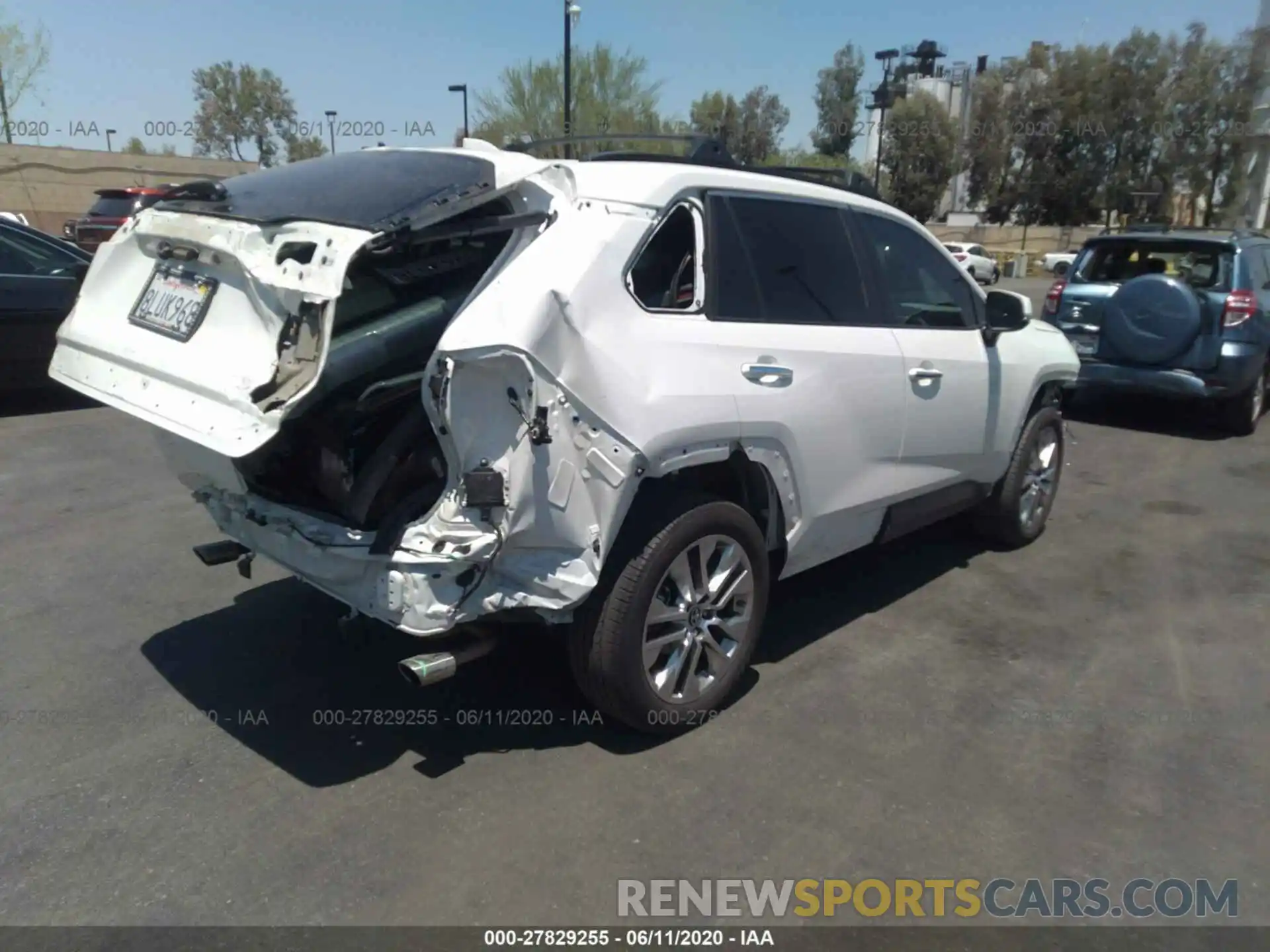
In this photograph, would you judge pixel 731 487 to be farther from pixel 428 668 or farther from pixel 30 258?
pixel 30 258

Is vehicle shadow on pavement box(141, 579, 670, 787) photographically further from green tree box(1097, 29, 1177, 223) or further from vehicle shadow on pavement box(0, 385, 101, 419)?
green tree box(1097, 29, 1177, 223)

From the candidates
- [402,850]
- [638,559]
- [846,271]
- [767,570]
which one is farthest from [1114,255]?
[402,850]

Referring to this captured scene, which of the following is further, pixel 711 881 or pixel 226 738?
pixel 226 738

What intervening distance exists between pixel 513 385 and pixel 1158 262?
847cm

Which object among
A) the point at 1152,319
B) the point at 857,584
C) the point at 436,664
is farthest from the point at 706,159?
the point at 1152,319

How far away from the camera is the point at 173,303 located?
328cm

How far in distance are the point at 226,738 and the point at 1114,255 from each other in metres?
9.04

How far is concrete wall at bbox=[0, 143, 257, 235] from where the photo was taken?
99.9ft

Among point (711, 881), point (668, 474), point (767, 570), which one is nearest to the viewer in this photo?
point (711, 881)

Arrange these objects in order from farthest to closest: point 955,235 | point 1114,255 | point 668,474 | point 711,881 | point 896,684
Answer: point 955,235 → point 1114,255 → point 896,684 → point 668,474 → point 711,881

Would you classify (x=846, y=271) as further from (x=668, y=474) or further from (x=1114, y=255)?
(x=1114, y=255)

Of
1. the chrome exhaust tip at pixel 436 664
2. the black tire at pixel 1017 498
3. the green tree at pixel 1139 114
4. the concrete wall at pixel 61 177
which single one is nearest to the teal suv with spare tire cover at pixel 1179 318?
the black tire at pixel 1017 498

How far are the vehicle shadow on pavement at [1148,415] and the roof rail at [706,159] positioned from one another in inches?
214

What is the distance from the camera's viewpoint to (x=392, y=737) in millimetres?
3500
